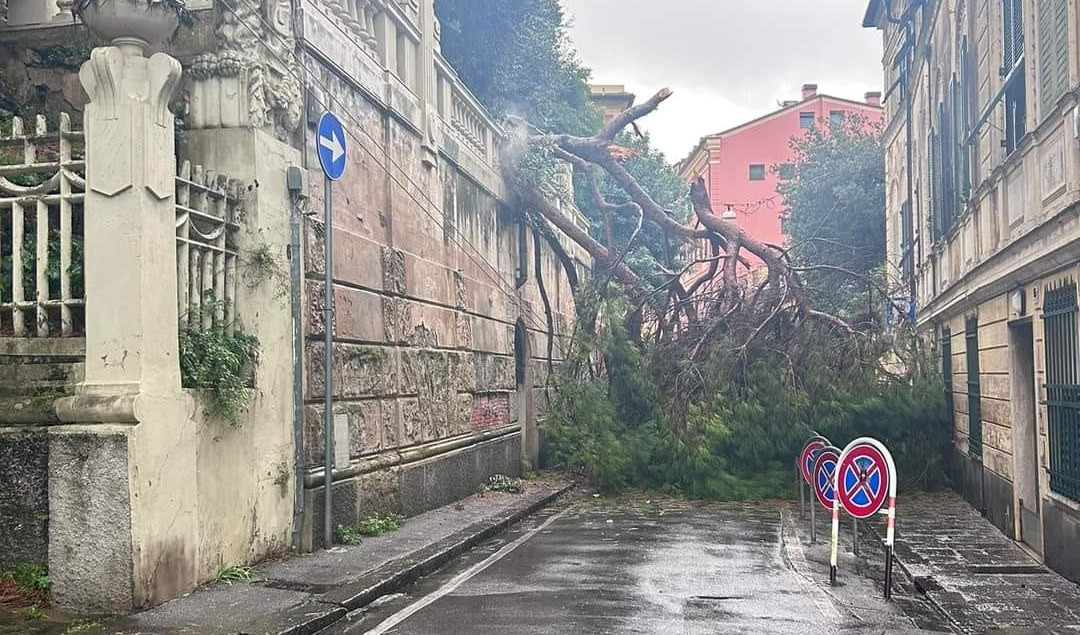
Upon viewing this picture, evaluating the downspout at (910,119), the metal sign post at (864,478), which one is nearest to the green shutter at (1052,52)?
the metal sign post at (864,478)

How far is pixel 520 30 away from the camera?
24609mm

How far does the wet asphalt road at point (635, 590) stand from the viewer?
8586 mm

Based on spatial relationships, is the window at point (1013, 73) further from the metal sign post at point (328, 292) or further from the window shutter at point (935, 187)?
the metal sign post at point (328, 292)

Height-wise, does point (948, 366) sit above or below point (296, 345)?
below

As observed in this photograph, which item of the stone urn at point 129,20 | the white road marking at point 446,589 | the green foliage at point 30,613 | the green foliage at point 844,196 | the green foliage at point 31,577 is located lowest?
the white road marking at point 446,589

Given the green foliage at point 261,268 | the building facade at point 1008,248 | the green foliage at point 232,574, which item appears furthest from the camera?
the green foliage at point 261,268

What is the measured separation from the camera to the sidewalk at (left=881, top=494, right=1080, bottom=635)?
348 inches

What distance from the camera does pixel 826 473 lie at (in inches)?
457

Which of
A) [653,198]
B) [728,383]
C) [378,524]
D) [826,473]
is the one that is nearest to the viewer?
[826,473]

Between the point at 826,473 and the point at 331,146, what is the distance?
5881 mm

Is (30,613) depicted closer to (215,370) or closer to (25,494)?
(25,494)

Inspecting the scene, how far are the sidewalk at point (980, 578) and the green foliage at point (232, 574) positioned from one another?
5645mm

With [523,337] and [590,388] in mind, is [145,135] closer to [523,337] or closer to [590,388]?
[590,388]

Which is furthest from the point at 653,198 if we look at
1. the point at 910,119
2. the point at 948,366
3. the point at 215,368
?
the point at 215,368
